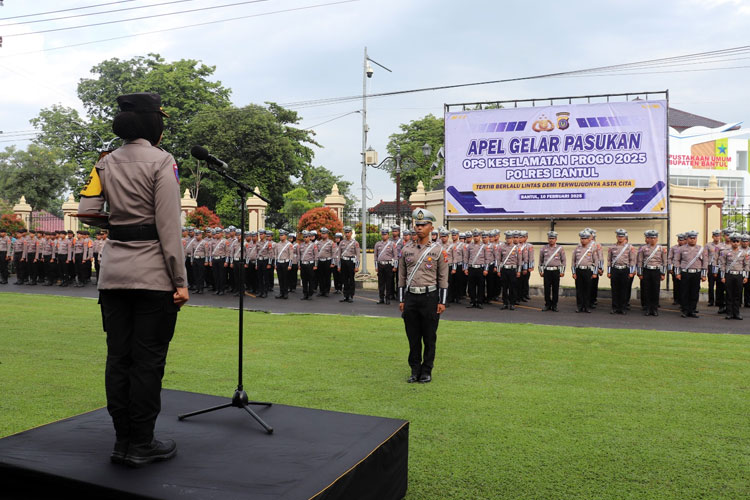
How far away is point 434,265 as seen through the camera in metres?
6.57

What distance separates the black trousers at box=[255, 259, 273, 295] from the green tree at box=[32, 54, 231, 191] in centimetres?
2453

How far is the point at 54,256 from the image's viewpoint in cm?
2112

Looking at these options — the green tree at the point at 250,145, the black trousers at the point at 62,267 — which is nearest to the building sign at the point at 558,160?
the black trousers at the point at 62,267

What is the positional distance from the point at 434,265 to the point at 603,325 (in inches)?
267

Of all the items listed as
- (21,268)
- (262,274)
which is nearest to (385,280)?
(262,274)

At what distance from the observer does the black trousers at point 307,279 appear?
17000 mm

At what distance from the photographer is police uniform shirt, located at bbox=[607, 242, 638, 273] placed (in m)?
14.1

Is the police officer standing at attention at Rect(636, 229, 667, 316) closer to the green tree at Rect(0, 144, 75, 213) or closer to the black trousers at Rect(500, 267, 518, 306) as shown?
the black trousers at Rect(500, 267, 518, 306)

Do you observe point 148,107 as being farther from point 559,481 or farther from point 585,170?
point 585,170

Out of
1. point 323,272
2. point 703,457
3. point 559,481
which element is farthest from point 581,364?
point 323,272

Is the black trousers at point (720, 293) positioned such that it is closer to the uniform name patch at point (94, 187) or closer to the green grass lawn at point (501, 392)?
the green grass lawn at point (501, 392)

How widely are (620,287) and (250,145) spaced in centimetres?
2818

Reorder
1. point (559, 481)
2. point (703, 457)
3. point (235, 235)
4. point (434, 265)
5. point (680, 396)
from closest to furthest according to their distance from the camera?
point (559, 481) → point (703, 457) → point (680, 396) → point (434, 265) → point (235, 235)

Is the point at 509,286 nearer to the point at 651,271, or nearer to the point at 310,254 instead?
the point at 651,271
